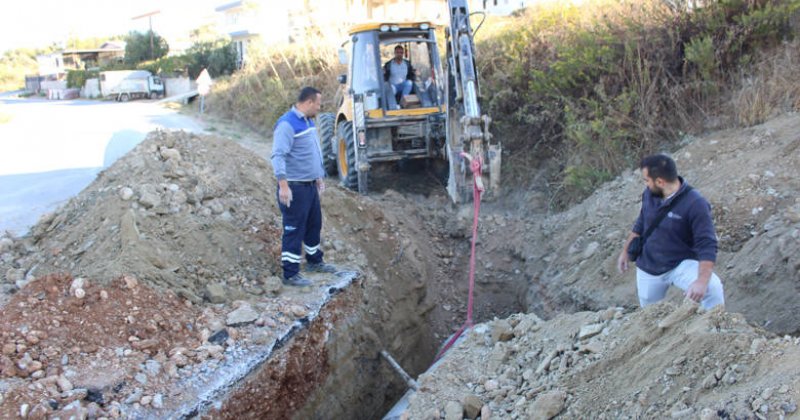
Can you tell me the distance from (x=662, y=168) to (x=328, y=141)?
7.71 metres

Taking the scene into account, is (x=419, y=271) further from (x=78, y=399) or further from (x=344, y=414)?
(x=78, y=399)

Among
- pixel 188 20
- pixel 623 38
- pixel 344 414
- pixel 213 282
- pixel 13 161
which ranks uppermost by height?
pixel 188 20

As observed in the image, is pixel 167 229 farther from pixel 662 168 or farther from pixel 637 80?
pixel 637 80

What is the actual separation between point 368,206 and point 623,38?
4242 millimetres

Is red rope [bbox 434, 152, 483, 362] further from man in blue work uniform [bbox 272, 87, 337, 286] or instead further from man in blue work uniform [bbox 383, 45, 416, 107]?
man in blue work uniform [bbox 383, 45, 416, 107]

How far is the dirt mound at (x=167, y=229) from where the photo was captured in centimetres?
548

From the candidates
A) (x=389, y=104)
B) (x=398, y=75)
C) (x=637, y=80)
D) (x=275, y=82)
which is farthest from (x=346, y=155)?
(x=275, y=82)

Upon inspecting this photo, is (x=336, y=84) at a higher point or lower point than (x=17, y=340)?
higher

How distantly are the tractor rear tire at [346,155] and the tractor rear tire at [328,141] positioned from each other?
0.65 meters

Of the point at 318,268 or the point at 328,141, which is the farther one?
the point at 328,141

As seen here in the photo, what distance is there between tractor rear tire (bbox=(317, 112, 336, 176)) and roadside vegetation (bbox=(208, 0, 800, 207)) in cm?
275

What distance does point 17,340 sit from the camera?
443 cm

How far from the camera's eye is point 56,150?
49.5 ft

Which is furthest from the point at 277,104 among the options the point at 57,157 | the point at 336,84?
the point at 57,157
